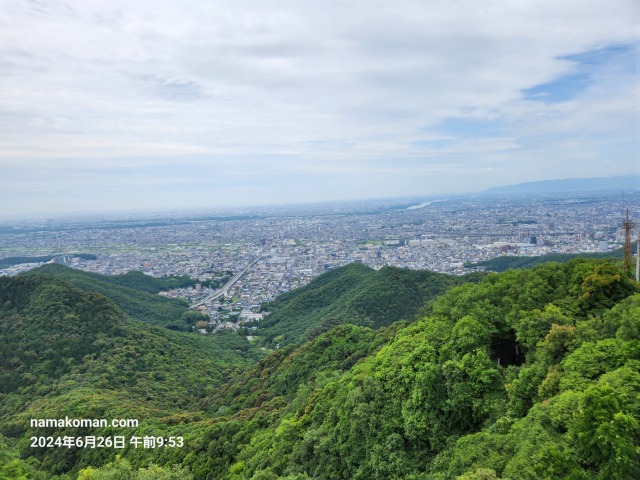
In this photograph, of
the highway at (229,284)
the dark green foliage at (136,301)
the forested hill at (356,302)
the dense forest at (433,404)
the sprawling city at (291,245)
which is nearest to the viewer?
the dense forest at (433,404)

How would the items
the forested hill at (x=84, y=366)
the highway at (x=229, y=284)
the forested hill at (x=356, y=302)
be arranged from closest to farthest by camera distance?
1. the forested hill at (x=84, y=366)
2. the forested hill at (x=356, y=302)
3. the highway at (x=229, y=284)

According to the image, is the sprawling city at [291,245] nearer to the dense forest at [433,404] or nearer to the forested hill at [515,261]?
the forested hill at [515,261]

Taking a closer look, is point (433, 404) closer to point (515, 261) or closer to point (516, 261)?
point (516, 261)

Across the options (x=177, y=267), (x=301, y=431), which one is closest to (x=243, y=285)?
(x=177, y=267)

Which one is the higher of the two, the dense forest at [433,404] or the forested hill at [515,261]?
the dense forest at [433,404]

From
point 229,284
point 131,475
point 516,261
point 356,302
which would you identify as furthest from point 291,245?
point 131,475

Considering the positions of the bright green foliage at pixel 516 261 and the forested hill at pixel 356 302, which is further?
the bright green foliage at pixel 516 261

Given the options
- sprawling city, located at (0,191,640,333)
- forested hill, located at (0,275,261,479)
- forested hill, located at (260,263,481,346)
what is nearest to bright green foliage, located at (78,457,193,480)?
forested hill, located at (0,275,261,479)

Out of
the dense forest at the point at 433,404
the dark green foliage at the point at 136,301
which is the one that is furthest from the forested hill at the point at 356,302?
the dense forest at the point at 433,404
